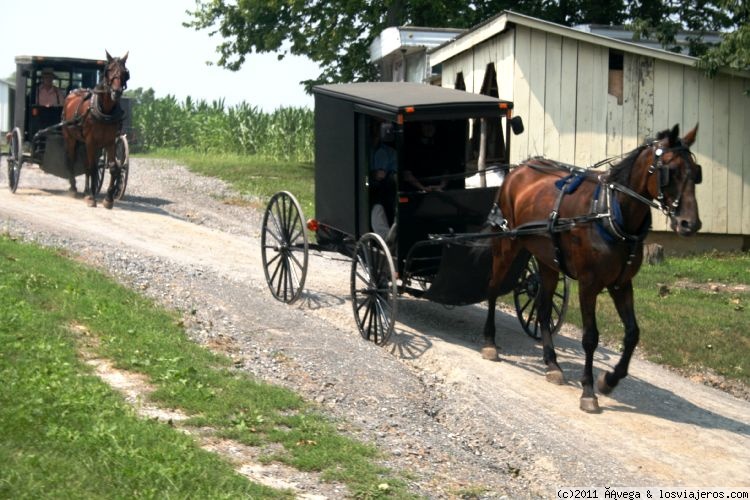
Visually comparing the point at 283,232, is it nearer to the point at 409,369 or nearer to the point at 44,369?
the point at 409,369

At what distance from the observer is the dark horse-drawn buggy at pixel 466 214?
397 inches

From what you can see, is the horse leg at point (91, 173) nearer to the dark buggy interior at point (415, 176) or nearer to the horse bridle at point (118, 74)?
the horse bridle at point (118, 74)

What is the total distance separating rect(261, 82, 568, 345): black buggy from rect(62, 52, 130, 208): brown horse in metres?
7.10

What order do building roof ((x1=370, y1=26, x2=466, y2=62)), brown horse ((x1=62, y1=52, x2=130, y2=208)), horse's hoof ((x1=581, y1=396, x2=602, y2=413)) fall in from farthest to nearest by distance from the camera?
building roof ((x1=370, y1=26, x2=466, y2=62))
brown horse ((x1=62, y1=52, x2=130, y2=208))
horse's hoof ((x1=581, y1=396, x2=602, y2=413))

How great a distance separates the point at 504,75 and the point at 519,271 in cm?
910

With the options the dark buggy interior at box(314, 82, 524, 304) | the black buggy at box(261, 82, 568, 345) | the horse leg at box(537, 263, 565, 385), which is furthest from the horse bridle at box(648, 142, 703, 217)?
the dark buggy interior at box(314, 82, 524, 304)

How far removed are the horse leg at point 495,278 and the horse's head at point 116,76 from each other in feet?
32.7

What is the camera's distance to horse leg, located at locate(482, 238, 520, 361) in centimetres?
1176

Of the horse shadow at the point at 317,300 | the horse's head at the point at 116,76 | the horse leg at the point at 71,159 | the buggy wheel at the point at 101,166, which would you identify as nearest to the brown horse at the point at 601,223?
the horse shadow at the point at 317,300

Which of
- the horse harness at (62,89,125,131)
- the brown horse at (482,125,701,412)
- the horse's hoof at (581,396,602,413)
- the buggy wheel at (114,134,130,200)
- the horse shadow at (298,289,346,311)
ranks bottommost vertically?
the horse's hoof at (581,396,602,413)

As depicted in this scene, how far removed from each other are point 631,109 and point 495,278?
898 cm

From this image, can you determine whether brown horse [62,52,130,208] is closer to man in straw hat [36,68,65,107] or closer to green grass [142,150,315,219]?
man in straw hat [36,68,65,107]

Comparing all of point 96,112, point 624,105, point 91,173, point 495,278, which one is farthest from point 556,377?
point 91,173

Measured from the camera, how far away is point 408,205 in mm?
12141
